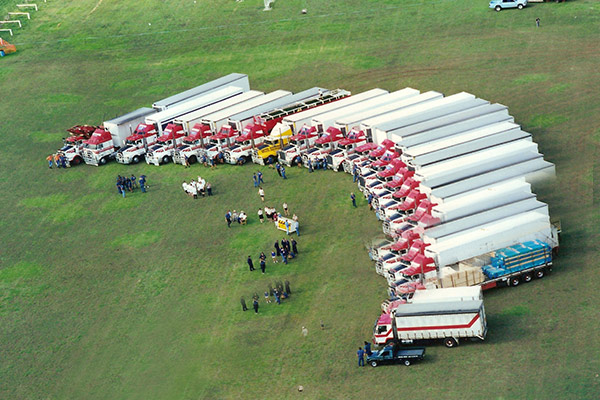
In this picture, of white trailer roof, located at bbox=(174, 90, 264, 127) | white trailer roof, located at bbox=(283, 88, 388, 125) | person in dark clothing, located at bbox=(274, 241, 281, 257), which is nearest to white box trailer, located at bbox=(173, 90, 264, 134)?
white trailer roof, located at bbox=(174, 90, 264, 127)

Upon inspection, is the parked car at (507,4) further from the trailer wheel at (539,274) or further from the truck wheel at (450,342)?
the truck wheel at (450,342)

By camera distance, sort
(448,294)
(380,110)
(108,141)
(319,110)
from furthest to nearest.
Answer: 1. (108,141)
2. (319,110)
3. (380,110)
4. (448,294)

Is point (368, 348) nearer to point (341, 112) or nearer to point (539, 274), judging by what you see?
point (539, 274)

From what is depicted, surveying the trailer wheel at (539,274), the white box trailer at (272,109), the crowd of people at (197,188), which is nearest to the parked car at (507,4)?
the white box trailer at (272,109)

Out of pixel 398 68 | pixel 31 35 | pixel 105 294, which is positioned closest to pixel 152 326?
pixel 105 294

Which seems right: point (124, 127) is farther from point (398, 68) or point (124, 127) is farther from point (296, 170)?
point (398, 68)

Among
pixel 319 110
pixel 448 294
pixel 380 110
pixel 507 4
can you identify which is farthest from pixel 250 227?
pixel 507 4

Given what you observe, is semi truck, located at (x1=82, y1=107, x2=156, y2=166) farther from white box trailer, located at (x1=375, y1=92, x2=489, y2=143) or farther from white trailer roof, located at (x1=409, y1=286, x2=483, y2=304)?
white trailer roof, located at (x1=409, y1=286, x2=483, y2=304)
